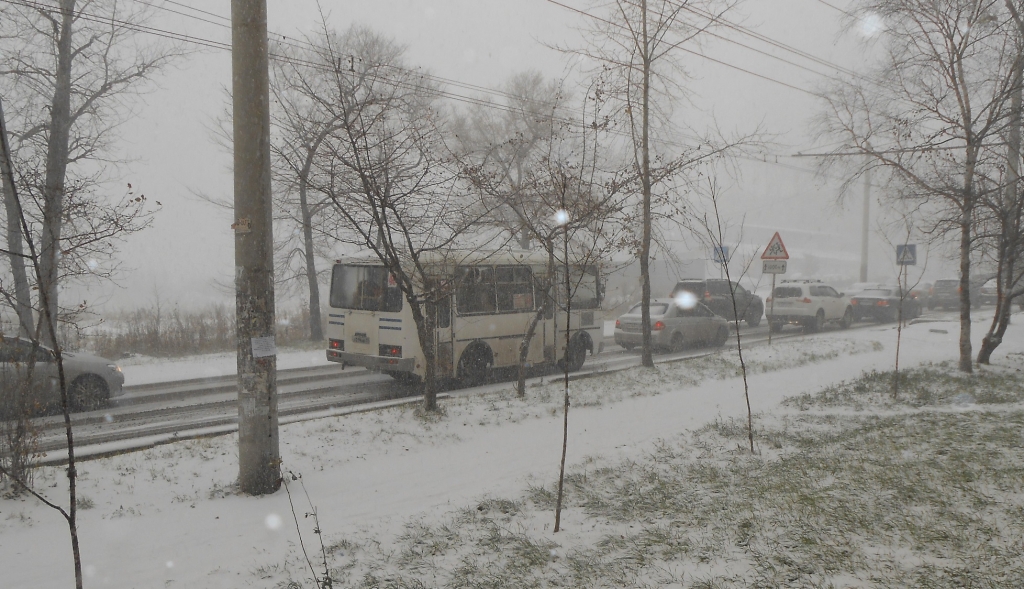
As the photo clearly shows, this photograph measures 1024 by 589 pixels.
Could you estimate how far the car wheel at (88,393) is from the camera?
439 inches

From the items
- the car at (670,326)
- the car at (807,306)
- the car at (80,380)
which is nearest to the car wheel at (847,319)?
the car at (807,306)

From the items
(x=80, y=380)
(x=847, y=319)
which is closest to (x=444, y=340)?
(x=80, y=380)

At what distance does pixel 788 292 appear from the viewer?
2720 cm

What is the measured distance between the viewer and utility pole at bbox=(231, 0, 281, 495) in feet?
20.1

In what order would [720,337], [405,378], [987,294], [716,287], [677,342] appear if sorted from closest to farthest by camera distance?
[405,378], [677,342], [720,337], [716,287], [987,294]

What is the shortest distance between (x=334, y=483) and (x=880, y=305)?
29290 mm

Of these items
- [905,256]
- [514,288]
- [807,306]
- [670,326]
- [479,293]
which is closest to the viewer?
[905,256]

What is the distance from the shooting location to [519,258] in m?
14.6

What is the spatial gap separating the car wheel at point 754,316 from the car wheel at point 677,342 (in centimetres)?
860

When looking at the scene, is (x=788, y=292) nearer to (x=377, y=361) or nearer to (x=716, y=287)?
(x=716, y=287)

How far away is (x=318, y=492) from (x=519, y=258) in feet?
28.1

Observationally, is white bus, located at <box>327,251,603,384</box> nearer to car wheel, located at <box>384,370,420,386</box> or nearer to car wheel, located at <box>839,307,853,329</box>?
car wheel, located at <box>384,370,420,386</box>

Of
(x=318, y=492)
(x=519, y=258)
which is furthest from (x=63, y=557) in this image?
(x=519, y=258)

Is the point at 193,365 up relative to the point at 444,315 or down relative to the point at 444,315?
down
